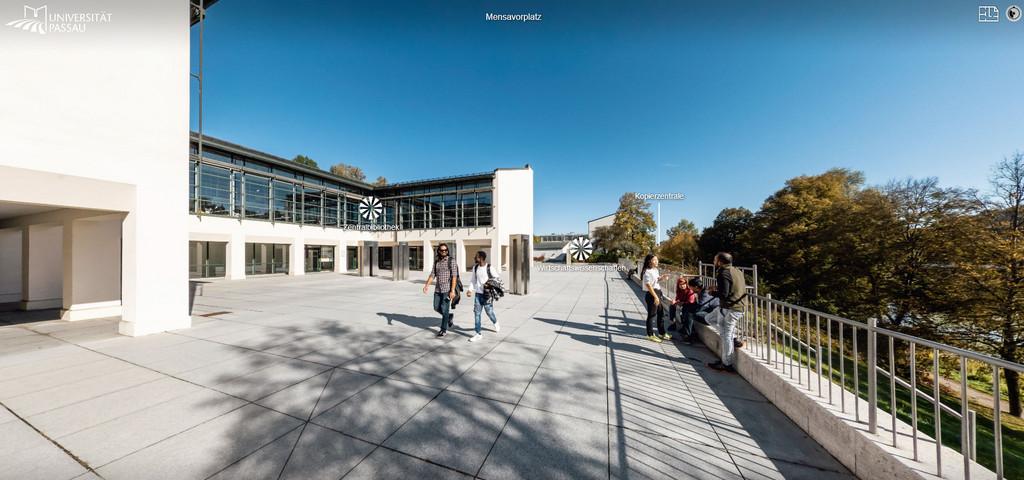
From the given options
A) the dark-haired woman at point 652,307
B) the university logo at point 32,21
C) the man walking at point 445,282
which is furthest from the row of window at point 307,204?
the dark-haired woman at point 652,307

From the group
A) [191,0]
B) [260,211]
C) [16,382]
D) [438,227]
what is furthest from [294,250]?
[16,382]

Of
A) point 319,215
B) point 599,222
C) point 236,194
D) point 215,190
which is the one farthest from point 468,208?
point 599,222

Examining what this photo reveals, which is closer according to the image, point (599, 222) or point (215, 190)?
point (215, 190)

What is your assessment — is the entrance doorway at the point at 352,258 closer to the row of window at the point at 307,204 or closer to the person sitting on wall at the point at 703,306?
the row of window at the point at 307,204

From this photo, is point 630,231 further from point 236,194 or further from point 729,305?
point 236,194

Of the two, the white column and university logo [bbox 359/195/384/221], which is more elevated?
university logo [bbox 359/195/384/221]

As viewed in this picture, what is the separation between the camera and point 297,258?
22.8 m

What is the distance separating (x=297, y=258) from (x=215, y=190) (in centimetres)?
624

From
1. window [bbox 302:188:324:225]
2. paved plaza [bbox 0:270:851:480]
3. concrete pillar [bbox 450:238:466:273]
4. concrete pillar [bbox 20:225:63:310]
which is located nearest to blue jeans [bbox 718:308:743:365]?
paved plaza [bbox 0:270:851:480]

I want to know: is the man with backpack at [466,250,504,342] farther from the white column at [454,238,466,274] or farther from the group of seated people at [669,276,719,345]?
the white column at [454,238,466,274]

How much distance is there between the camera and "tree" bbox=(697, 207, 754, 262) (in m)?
34.7

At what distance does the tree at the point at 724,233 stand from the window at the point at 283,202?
39.7 metres

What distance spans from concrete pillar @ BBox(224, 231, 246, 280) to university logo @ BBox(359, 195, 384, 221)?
888 cm

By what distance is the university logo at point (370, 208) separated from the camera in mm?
27484
